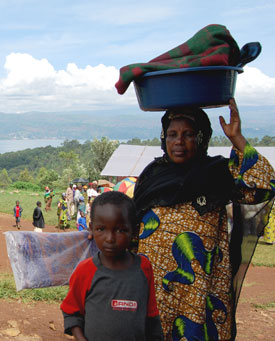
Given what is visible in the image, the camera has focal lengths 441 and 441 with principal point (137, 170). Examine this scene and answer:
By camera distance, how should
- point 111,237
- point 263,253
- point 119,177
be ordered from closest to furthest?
1. point 111,237
2. point 263,253
3. point 119,177

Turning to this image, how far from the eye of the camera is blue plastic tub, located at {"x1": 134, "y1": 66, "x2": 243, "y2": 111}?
2.07 meters

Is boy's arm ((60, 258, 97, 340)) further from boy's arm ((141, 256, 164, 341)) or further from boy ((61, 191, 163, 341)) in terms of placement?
boy's arm ((141, 256, 164, 341))

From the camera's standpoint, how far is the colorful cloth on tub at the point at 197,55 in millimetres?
2084

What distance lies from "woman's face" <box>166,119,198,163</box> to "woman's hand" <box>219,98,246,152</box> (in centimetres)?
17

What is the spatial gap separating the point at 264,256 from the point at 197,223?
414 inches

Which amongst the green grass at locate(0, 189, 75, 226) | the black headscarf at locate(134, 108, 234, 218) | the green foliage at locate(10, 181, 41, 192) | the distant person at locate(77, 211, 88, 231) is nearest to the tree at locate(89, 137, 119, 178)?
the green foliage at locate(10, 181, 41, 192)

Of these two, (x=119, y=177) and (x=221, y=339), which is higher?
(x=221, y=339)

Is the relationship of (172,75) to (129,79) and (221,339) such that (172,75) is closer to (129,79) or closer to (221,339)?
(129,79)

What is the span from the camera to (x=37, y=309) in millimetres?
5293

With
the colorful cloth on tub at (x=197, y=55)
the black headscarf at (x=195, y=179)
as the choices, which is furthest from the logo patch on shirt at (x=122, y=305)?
the colorful cloth on tub at (x=197, y=55)

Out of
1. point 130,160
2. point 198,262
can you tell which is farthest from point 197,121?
point 130,160

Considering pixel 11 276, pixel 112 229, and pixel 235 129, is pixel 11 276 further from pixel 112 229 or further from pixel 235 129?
pixel 112 229

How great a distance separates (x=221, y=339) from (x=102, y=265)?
868 millimetres

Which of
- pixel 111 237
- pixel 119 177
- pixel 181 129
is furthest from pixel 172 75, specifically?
pixel 119 177
